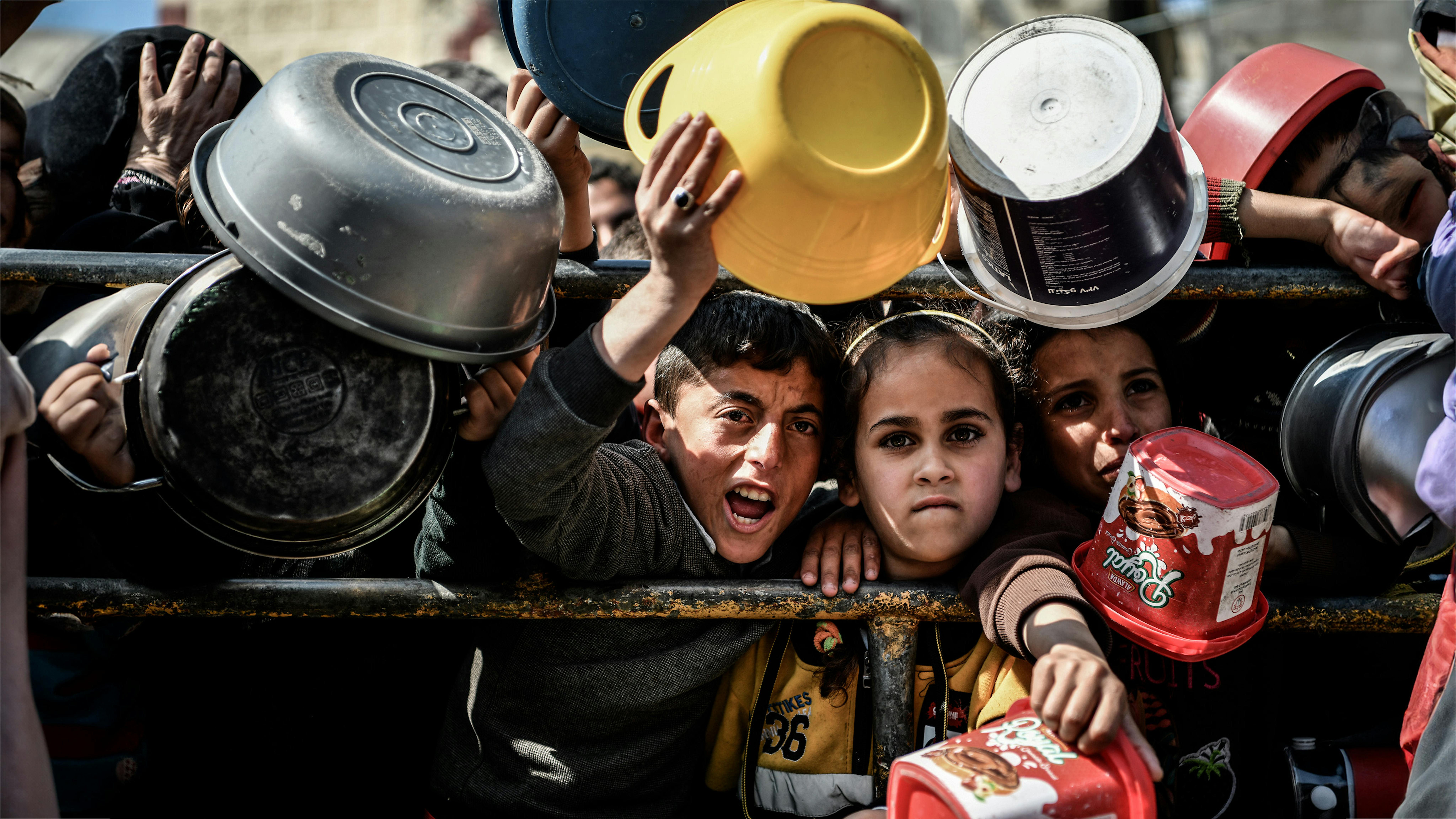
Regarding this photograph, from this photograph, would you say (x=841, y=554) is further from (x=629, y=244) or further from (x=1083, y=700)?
(x=629, y=244)

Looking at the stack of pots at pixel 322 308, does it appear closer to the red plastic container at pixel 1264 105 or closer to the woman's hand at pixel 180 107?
the woman's hand at pixel 180 107

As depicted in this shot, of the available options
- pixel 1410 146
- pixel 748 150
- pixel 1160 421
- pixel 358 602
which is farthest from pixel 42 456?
pixel 1410 146

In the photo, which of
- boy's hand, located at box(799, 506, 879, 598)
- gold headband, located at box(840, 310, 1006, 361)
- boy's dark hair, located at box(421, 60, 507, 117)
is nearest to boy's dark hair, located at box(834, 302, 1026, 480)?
gold headband, located at box(840, 310, 1006, 361)

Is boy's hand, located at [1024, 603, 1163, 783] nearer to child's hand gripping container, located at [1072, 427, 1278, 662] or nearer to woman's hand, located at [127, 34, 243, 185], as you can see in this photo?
child's hand gripping container, located at [1072, 427, 1278, 662]

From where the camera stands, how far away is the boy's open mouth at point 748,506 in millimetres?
1829

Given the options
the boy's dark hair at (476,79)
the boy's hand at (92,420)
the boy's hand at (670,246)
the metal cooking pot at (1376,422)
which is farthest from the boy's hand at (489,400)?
the boy's dark hair at (476,79)

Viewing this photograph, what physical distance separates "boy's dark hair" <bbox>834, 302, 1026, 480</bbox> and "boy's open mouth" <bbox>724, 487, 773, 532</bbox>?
231 mm

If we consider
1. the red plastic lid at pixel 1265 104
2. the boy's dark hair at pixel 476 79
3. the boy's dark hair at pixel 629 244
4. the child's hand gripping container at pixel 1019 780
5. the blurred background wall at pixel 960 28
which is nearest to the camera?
the child's hand gripping container at pixel 1019 780

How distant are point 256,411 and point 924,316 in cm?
130

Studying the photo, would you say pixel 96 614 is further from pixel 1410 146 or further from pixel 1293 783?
pixel 1410 146

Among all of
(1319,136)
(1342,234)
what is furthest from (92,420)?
(1319,136)

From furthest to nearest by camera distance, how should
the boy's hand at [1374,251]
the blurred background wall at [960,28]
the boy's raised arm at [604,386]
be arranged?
the blurred background wall at [960,28] → the boy's hand at [1374,251] → the boy's raised arm at [604,386]

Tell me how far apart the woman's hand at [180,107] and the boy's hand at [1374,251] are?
2633mm

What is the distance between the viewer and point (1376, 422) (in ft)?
5.34
